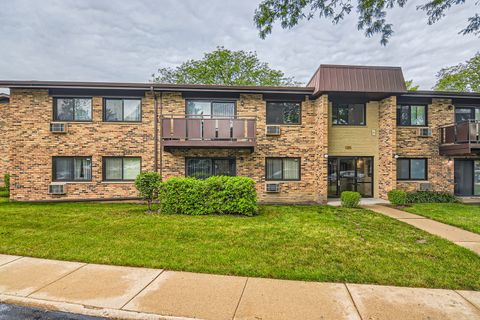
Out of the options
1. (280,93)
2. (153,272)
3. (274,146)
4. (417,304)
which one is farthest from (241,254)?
(280,93)

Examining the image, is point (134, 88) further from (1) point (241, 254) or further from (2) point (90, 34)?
(1) point (241, 254)

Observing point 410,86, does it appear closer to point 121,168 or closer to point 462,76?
point 462,76

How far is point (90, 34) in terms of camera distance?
16031 millimetres

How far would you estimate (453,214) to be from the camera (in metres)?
8.98

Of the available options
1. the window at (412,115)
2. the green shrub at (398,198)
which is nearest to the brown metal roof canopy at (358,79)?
the window at (412,115)

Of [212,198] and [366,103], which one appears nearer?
[212,198]

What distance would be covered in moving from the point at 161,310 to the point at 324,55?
594 inches

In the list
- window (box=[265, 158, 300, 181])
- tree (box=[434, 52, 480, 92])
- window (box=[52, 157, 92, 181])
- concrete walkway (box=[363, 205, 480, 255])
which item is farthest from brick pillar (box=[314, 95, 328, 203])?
tree (box=[434, 52, 480, 92])

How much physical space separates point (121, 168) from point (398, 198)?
41.6 feet

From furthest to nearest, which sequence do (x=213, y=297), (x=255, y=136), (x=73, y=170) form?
(x=73, y=170)
(x=255, y=136)
(x=213, y=297)

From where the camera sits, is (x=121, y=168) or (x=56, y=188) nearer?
(x=56, y=188)

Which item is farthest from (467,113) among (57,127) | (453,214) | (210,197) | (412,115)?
(57,127)

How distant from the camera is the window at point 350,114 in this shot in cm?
1269

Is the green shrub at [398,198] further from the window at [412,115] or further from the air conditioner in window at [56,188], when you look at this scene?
the air conditioner in window at [56,188]
